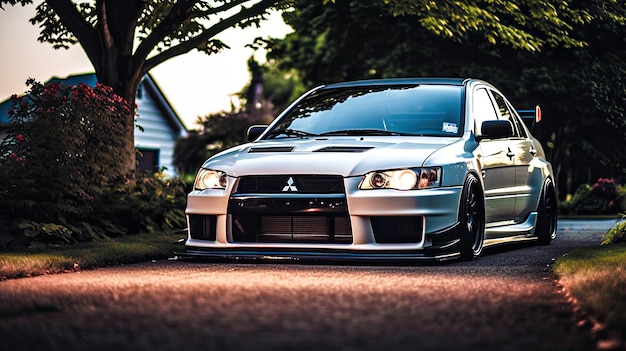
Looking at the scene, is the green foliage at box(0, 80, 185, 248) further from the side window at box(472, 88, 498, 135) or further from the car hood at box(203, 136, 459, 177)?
the side window at box(472, 88, 498, 135)

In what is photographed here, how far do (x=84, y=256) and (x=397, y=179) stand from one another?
9.48ft

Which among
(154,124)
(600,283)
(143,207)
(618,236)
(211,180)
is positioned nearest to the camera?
(600,283)

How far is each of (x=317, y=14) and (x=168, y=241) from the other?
1923 cm

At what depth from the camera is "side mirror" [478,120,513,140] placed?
1030 cm

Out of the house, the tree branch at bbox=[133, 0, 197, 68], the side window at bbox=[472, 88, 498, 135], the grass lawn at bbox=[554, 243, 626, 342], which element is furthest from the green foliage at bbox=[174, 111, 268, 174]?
the grass lawn at bbox=[554, 243, 626, 342]

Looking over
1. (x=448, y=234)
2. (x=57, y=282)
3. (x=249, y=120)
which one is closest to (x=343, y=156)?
(x=448, y=234)

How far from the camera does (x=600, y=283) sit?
282 inches

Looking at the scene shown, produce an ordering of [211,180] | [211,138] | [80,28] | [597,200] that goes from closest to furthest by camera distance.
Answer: [211,180] < [80,28] < [597,200] < [211,138]

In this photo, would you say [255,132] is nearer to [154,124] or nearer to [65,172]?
[65,172]

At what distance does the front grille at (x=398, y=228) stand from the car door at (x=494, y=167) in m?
1.47

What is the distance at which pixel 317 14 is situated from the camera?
3073 cm

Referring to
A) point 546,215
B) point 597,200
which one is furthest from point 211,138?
point 546,215

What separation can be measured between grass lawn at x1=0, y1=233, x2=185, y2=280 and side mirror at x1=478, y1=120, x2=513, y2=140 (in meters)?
3.11

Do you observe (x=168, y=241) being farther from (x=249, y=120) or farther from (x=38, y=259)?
(x=249, y=120)
